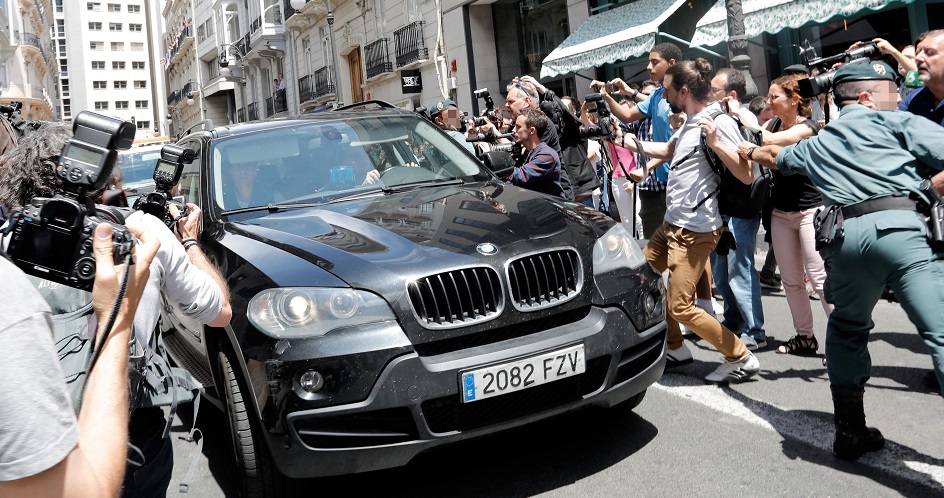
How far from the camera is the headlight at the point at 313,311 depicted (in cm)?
338

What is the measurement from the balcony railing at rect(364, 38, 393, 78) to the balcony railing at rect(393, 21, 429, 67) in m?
0.99

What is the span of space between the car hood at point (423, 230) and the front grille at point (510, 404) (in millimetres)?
515

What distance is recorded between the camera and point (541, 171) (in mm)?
6090

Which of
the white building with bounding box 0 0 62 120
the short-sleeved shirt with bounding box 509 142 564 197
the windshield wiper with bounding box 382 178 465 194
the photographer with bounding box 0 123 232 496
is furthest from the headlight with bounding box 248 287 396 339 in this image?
the white building with bounding box 0 0 62 120

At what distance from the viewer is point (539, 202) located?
435 cm

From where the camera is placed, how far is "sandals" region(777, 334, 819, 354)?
221 inches

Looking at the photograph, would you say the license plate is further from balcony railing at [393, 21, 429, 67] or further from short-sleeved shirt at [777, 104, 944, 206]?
balcony railing at [393, 21, 429, 67]

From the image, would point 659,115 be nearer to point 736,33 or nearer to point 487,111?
point 487,111

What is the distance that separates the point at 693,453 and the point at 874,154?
1.50 m

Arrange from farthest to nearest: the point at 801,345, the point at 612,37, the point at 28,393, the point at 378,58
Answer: the point at 378,58
the point at 612,37
the point at 801,345
the point at 28,393

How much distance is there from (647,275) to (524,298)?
2.45ft

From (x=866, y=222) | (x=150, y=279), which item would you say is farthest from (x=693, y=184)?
(x=150, y=279)

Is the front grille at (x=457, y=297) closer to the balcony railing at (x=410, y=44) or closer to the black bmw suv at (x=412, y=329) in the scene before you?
the black bmw suv at (x=412, y=329)

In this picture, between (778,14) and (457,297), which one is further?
(778,14)
